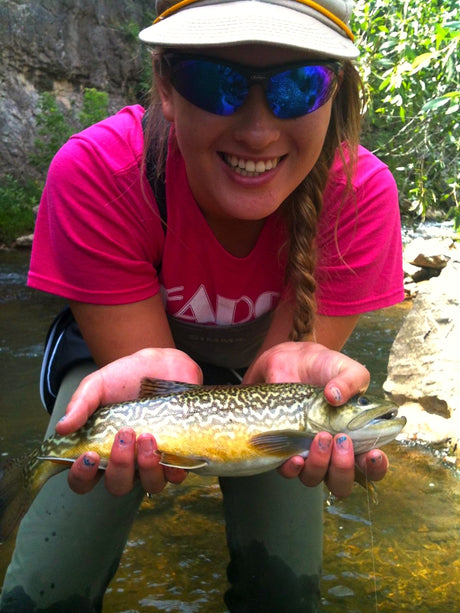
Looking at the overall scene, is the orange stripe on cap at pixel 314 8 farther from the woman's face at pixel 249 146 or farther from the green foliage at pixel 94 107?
the green foliage at pixel 94 107

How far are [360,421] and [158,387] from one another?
2.11ft

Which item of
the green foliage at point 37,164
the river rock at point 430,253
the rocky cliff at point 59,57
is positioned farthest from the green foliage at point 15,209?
the river rock at point 430,253

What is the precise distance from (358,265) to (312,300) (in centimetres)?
30

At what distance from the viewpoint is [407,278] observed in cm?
991

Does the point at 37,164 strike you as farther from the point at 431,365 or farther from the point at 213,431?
the point at 213,431

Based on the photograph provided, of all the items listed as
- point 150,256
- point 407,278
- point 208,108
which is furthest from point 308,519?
point 407,278

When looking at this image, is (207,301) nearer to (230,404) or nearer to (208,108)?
(230,404)

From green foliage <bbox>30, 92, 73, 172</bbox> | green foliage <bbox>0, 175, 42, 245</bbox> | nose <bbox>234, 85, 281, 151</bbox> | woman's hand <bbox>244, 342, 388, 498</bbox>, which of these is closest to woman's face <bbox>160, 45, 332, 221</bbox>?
nose <bbox>234, 85, 281, 151</bbox>

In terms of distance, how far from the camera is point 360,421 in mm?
2172

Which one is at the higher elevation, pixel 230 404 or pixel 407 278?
pixel 230 404

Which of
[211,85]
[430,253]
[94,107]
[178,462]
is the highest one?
[211,85]

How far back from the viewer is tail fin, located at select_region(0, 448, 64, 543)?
2.21 meters

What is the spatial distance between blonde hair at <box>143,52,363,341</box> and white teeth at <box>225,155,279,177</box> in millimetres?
310

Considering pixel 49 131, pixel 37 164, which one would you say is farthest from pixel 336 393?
pixel 37 164
